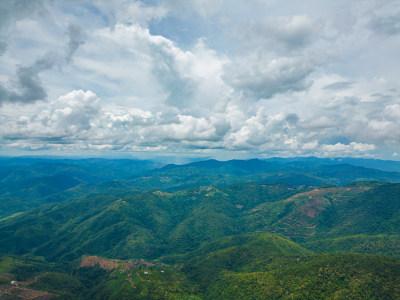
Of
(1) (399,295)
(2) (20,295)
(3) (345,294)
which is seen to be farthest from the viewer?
(2) (20,295)

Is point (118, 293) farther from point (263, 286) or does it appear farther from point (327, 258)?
point (327, 258)

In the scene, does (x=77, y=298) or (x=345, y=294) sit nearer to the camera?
(x=345, y=294)

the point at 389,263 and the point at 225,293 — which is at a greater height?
the point at 389,263

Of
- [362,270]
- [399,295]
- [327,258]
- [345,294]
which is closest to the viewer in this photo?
[399,295]

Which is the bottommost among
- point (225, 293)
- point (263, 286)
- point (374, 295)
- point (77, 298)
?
point (77, 298)

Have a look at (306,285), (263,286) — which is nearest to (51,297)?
(263,286)

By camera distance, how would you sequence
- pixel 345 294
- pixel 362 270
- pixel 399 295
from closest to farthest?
pixel 399 295 < pixel 345 294 < pixel 362 270

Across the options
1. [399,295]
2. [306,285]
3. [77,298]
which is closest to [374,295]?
[399,295]

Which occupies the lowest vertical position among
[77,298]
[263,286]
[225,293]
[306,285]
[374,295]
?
[77,298]

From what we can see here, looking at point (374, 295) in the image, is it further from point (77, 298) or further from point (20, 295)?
point (20, 295)
